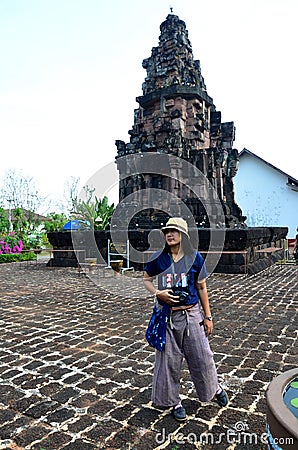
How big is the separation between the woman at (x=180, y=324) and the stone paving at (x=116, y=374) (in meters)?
0.20

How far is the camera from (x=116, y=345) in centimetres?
483

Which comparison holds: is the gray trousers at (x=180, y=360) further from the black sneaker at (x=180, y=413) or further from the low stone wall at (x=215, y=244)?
the low stone wall at (x=215, y=244)

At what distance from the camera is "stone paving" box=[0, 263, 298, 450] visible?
9.00ft

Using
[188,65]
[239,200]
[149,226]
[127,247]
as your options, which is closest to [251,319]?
[127,247]

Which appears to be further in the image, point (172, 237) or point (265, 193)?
point (265, 193)


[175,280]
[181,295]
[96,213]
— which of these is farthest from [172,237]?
[96,213]

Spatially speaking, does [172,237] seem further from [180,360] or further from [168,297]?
[180,360]

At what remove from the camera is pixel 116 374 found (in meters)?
3.89

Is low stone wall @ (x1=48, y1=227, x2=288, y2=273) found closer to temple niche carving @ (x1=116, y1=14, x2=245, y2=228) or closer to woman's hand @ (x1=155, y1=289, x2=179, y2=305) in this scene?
temple niche carving @ (x1=116, y1=14, x2=245, y2=228)

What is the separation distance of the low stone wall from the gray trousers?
8.99m

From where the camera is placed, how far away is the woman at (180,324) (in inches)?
117

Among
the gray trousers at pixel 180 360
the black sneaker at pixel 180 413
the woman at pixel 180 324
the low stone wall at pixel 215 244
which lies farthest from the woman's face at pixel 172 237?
the low stone wall at pixel 215 244

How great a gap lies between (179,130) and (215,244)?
5594 mm

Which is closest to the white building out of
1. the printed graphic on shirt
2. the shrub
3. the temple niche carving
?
the temple niche carving
